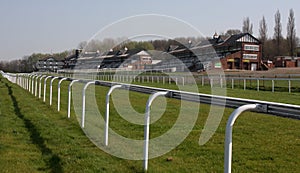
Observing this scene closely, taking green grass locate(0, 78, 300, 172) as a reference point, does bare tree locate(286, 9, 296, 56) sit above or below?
above

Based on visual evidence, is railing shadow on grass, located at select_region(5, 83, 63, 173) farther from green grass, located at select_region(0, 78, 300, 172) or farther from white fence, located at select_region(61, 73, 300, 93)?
white fence, located at select_region(61, 73, 300, 93)

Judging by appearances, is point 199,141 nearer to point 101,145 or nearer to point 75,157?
point 101,145

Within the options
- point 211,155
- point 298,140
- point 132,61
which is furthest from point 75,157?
point 132,61

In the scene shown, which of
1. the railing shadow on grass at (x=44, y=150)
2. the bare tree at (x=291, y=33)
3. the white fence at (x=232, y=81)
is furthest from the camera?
→ the bare tree at (x=291, y=33)

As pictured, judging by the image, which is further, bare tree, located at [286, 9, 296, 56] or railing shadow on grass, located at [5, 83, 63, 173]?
bare tree, located at [286, 9, 296, 56]

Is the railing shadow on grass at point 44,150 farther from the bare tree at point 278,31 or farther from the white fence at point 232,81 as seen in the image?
the bare tree at point 278,31

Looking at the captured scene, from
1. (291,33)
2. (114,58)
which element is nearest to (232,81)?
(114,58)

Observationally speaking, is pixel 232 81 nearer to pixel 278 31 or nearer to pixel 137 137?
pixel 137 137

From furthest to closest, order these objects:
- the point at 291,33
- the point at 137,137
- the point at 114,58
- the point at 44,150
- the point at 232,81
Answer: the point at 291,33
the point at 232,81
the point at 114,58
the point at 137,137
the point at 44,150

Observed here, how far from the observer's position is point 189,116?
32.9 feet

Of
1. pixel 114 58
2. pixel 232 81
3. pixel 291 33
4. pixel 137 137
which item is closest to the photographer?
pixel 137 137

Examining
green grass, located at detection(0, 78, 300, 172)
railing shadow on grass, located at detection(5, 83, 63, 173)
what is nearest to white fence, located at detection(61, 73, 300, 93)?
green grass, located at detection(0, 78, 300, 172)

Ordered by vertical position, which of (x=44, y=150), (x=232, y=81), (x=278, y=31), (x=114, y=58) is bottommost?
(x=44, y=150)

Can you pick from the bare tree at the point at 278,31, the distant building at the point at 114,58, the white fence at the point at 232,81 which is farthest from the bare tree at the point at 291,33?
the distant building at the point at 114,58
